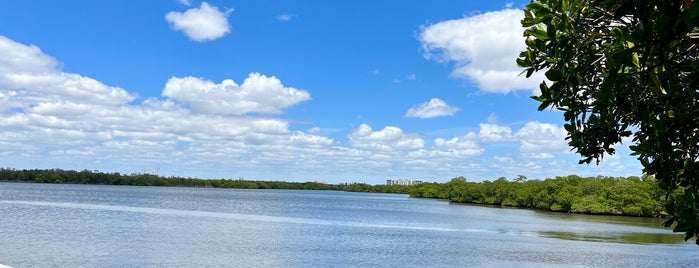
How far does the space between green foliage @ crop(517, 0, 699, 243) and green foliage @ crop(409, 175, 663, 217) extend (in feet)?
193

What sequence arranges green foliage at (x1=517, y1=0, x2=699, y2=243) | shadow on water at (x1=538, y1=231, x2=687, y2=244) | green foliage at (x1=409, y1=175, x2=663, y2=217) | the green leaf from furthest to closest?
green foliage at (x1=409, y1=175, x2=663, y2=217)
shadow on water at (x1=538, y1=231, x2=687, y2=244)
the green leaf
green foliage at (x1=517, y1=0, x2=699, y2=243)

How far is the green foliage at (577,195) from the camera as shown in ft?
257

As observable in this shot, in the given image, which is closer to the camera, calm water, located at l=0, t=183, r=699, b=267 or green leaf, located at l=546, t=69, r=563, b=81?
green leaf, located at l=546, t=69, r=563, b=81

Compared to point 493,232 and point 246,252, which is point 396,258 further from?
point 493,232

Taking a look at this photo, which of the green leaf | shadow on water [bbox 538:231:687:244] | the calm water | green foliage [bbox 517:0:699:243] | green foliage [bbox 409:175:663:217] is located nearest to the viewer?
green foliage [bbox 517:0:699:243]

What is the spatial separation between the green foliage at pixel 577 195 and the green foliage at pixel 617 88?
193ft

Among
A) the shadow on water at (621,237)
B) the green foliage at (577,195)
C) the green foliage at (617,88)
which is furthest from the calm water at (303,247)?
the green foliage at (577,195)

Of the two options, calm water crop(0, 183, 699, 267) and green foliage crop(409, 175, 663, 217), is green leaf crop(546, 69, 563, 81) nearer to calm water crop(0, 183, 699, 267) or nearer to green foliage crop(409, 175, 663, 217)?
calm water crop(0, 183, 699, 267)

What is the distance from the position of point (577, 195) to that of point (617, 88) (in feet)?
305

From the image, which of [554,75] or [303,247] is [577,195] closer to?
[303,247]

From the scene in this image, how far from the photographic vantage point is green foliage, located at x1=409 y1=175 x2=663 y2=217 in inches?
3081

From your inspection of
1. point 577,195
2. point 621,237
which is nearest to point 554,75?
point 621,237

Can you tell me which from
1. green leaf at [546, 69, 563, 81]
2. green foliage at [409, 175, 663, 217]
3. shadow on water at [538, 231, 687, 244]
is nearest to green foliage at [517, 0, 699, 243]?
green leaf at [546, 69, 563, 81]

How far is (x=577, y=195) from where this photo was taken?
294 feet
